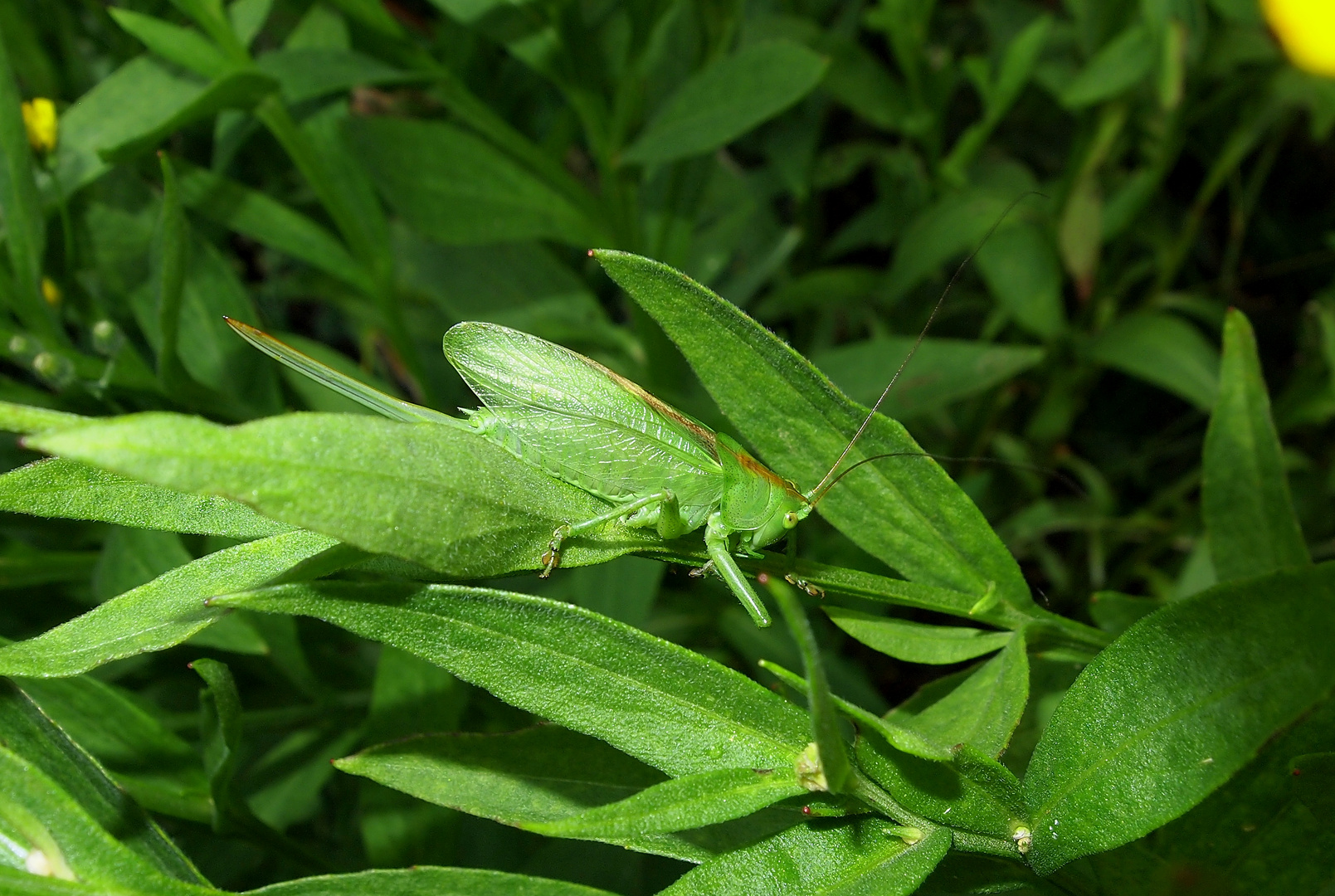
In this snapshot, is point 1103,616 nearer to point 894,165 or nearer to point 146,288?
point 894,165

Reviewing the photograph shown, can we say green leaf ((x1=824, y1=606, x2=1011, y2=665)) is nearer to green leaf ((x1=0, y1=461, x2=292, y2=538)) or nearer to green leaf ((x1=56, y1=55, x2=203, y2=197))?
green leaf ((x1=0, y1=461, x2=292, y2=538))

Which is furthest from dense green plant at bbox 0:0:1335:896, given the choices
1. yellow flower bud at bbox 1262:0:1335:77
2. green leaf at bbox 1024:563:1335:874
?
yellow flower bud at bbox 1262:0:1335:77

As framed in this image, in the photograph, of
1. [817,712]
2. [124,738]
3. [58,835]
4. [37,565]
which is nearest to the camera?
[817,712]

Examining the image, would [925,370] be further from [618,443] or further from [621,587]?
[618,443]

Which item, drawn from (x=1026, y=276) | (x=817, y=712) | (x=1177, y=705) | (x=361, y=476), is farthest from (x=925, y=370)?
(x=361, y=476)

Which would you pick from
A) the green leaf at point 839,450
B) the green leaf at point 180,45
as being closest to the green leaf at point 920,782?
the green leaf at point 839,450
